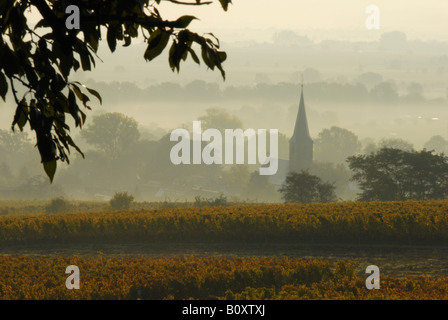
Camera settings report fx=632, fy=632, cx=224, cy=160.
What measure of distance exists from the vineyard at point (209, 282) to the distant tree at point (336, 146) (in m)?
117

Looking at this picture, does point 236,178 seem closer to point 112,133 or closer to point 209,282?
point 112,133

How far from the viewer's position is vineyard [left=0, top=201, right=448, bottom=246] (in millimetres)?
17656

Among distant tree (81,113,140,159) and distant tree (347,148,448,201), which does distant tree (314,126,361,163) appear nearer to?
distant tree (81,113,140,159)

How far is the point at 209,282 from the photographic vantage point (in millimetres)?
12148

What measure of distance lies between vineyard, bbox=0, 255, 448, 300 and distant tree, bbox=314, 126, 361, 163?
117 meters

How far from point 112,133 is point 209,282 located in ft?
325

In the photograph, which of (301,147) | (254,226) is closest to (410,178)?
(254,226)

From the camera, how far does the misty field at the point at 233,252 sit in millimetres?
11547

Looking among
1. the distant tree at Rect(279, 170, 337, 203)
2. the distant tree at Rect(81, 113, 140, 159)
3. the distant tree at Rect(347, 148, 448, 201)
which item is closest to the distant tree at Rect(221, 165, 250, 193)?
the distant tree at Rect(81, 113, 140, 159)

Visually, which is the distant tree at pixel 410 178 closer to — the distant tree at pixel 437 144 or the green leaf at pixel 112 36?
the green leaf at pixel 112 36

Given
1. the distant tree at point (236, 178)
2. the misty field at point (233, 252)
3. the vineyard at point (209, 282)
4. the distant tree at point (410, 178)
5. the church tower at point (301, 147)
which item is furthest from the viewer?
the distant tree at point (236, 178)

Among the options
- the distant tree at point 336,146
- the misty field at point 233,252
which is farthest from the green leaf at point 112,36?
the distant tree at point 336,146
